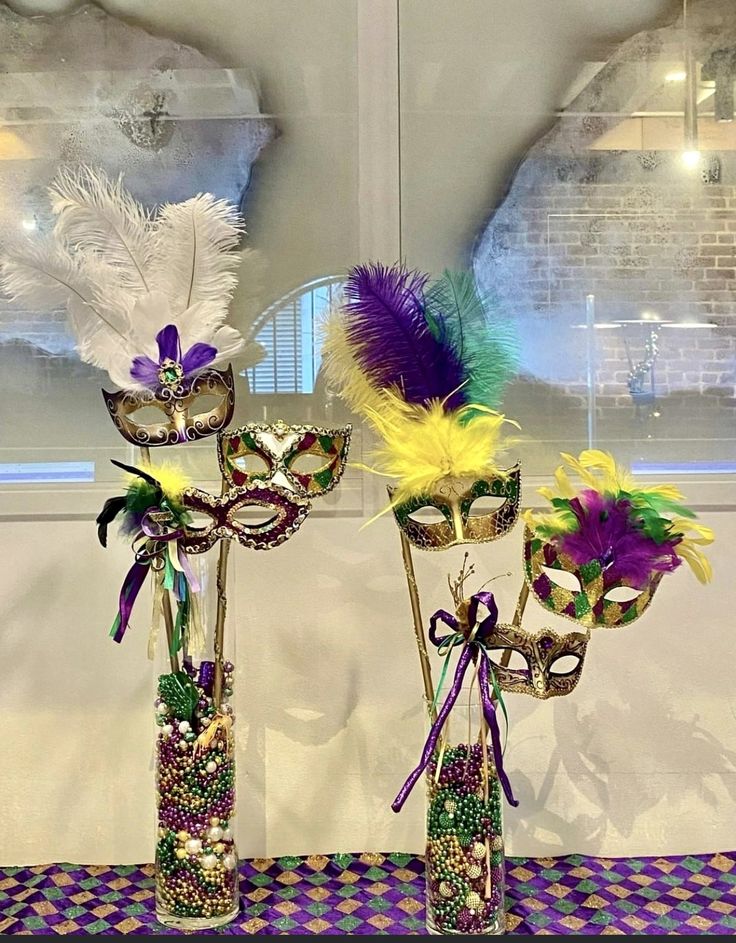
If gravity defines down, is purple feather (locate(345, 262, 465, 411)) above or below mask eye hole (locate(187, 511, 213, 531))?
above

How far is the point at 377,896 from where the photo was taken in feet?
4.08

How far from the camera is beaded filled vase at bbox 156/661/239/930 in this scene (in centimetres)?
117

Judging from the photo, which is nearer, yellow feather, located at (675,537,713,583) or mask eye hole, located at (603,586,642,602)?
yellow feather, located at (675,537,713,583)

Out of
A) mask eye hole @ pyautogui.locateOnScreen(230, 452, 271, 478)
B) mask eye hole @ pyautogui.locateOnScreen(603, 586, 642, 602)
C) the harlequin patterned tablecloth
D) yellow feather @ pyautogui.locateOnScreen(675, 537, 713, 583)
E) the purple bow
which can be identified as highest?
the purple bow

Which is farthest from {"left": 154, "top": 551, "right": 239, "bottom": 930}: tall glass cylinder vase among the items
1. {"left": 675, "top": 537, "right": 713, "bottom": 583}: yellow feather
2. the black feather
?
{"left": 675, "top": 537, "right": 713, "bottom": 583}: yellow feather

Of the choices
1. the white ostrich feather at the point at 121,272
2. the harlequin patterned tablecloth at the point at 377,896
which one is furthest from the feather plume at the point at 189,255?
the harlequin patterned tablecloth at the point at 377,896

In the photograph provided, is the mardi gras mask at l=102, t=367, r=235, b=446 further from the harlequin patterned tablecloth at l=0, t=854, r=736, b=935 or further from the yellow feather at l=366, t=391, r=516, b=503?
the harlequin patterned tablecloth at l=0, t=854, r=736, b=935

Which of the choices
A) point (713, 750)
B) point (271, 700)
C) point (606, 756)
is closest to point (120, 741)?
point (271, 700)

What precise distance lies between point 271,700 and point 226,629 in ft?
0.41

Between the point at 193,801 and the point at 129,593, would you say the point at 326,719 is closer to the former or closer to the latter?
the point at 193,801

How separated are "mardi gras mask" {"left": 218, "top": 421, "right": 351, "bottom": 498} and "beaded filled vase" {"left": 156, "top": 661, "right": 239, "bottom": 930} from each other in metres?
0.27

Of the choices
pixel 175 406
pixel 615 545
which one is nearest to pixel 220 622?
pixel 175 406

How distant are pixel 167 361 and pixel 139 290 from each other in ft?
0.33

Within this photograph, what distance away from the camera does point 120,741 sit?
137 cm
